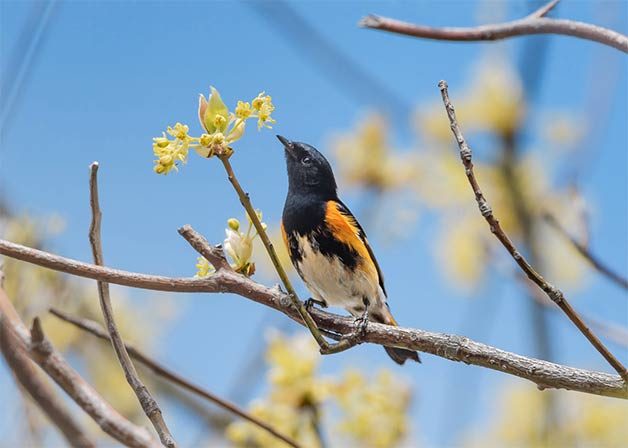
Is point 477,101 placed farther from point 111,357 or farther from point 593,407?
point 111,357

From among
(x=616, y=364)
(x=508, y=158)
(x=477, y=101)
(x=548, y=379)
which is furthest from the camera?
(x=477, y=101)

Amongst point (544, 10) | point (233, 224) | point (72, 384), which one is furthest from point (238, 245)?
point (544, 10)

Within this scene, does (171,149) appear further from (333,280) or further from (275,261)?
(333,280)

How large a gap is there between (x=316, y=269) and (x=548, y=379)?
135 centimetres

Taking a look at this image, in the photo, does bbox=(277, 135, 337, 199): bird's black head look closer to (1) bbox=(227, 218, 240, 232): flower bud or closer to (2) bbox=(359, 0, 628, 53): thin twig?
(2) bbox=(359, 0, 628, 53): thin twig

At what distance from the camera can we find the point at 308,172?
3.03m

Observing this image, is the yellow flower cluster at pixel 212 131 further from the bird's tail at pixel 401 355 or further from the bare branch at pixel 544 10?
the bird's tail at pixel 401 355

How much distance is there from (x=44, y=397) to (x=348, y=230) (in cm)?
129

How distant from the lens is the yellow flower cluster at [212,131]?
1494 millimetres

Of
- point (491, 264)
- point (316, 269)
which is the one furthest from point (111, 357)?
point (491, 264)

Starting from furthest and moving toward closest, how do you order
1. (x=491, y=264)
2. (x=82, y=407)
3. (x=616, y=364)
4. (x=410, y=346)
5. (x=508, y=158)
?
(x=508, y=158)
(x=491, y=264)
(x=82, y=407)
(x=410, y=346)
(x=616, y=364)

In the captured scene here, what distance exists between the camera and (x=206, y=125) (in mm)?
1533

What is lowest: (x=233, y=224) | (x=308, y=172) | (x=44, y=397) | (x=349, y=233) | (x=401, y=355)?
(x=44, y=397)

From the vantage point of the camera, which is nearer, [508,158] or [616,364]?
[616,364]
